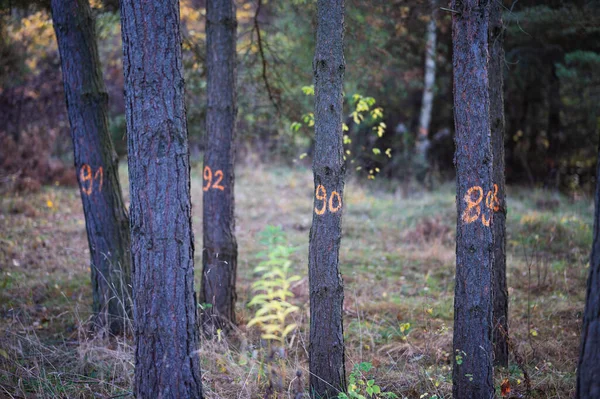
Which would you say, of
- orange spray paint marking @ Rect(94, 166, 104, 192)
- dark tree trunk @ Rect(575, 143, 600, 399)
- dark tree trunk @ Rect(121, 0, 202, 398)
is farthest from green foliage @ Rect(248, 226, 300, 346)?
orange spray paint marking @ Rect(94, 166, 104, 192)

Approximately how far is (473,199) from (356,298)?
2911 mm

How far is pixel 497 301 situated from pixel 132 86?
12.5ft

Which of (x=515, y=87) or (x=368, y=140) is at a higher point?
(x=515, y=87)

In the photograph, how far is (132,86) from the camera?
321 cm

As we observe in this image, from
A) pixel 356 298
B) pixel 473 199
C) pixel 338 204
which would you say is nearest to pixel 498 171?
pixel 473 199

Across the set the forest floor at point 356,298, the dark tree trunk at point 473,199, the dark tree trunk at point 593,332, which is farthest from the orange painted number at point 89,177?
the dark tree trunk at point 593,332

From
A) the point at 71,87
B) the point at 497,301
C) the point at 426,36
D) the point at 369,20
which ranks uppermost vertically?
the point at 426,36

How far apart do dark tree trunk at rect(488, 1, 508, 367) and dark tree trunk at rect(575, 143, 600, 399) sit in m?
1.82

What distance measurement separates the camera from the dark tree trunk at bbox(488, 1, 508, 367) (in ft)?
15.3

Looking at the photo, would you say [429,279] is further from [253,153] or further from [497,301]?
[253,153]

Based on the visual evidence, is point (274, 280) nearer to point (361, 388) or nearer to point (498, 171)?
point (361, 388)

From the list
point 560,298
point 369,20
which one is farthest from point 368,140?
point 560,298

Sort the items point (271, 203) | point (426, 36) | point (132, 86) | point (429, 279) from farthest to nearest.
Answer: point (426, 36) → point (271, 203) → point (429, 279) → point (132, 86)

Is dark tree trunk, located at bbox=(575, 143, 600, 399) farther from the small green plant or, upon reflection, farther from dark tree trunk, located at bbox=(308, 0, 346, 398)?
dark tree trunk, located at bbox=(308, 0, 346, 398)
